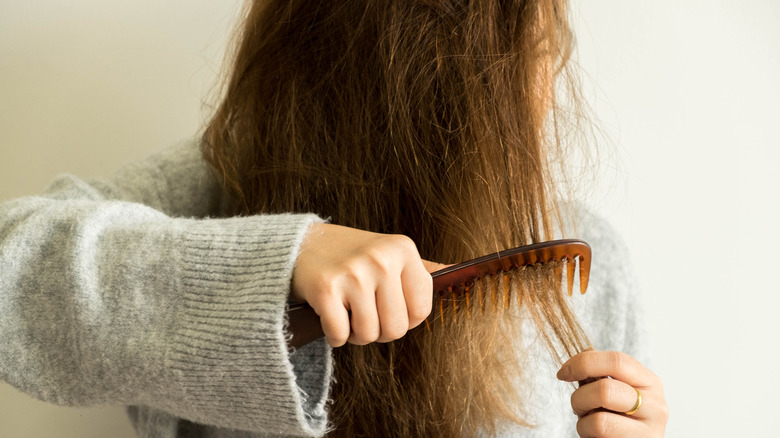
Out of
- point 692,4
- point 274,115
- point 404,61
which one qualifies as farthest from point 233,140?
point 692,4

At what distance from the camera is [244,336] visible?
1.48ft

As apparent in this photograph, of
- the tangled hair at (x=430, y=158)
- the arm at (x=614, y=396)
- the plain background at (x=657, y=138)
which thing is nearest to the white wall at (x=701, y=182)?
the plain background at (x=657, y=138)

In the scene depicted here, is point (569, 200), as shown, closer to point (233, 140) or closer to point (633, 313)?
point (633, 313)

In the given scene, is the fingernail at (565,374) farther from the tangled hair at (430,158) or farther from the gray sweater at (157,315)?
the gray sweater at (157,315)

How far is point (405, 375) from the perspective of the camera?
62cm

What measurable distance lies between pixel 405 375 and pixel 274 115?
30cm

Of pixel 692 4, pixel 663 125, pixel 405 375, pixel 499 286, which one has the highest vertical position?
pixel 692 4

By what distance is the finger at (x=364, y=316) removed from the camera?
0.44 meters

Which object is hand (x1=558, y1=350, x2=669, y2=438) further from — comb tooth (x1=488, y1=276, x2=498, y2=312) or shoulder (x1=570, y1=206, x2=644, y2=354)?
shoulder (x1=570, y1=206, x2=644, y2=354)

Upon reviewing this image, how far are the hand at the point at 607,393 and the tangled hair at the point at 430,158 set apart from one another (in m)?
0.07

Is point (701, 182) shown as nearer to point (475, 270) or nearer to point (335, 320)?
point (475, 270)

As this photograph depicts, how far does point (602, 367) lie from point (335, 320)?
0.74 feet

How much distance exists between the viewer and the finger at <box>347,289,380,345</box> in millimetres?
441

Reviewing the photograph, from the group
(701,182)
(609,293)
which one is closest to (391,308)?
(609,293)
